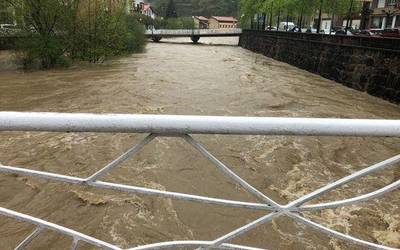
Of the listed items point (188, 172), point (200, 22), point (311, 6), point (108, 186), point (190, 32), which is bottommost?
point (188, 172)

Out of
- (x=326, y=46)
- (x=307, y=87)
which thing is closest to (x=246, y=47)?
(x=326, y=46)

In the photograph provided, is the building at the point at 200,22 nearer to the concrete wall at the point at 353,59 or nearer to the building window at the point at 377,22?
the building window at the point at 377,22

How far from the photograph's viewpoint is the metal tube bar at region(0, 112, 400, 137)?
51.0 inches

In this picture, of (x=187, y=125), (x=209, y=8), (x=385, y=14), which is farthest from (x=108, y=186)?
(x=209, y=8)

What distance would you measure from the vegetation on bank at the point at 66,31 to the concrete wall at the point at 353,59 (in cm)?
1126

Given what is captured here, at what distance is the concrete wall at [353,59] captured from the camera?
597 inches

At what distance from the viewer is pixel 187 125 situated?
1320 millimetres

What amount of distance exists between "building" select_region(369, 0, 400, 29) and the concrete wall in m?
23.6

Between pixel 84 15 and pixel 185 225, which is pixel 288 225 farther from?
pixel 84 15

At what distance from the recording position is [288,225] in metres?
5.46

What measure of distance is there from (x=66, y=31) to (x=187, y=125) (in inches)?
894

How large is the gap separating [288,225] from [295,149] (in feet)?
10.8

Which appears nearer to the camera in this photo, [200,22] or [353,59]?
[353,59]

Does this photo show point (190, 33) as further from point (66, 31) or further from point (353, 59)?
point (353, 59)
